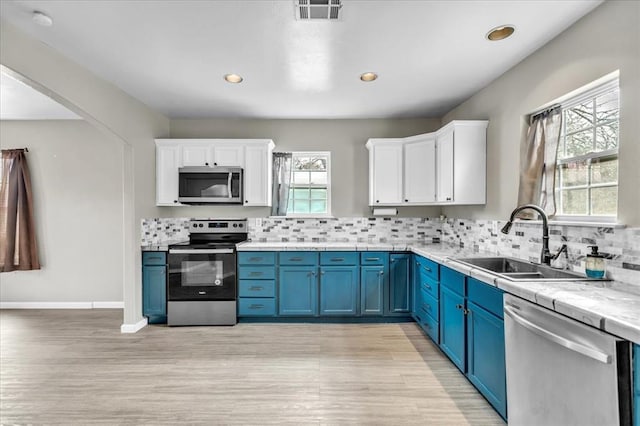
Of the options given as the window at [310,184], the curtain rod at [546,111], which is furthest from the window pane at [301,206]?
the curtain rod at [546,111]

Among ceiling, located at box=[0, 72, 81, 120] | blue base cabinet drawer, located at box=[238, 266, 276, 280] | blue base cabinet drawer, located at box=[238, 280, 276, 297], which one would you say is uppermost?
ceiling, located at box=[0, 72, 81, 120]

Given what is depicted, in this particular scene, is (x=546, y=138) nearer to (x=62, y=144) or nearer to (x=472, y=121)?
(x=472, y=121)

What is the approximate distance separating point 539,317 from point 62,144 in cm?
556

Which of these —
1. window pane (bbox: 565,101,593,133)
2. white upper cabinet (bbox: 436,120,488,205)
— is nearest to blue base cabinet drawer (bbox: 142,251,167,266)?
white upper cabinet (bbox: 436,120,488,205)

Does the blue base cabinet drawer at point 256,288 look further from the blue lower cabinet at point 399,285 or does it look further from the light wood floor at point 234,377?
the blue lower cabinet at point 399,285

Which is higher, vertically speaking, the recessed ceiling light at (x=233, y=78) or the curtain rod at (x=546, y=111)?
the recessed ceiling light at (x=233, y=78)

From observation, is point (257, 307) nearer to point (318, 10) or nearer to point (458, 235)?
point (458, 235)

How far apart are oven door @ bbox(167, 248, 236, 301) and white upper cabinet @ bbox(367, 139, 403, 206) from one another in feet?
6.93

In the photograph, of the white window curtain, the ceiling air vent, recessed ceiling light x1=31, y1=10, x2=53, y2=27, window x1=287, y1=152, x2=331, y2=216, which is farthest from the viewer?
window x1=287, y1=152, x2=331, y2=216

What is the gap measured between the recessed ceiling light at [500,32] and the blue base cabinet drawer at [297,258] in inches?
103

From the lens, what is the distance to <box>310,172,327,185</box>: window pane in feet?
14.0

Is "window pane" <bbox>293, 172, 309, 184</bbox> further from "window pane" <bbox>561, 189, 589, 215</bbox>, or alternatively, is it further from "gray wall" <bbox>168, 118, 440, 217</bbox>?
"window pane" <bbox>561, 189, 589, 215</bbox>

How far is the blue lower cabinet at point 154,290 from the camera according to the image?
3.57 metres

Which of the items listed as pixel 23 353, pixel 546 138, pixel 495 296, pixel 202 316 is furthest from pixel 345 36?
pixel 23 353
